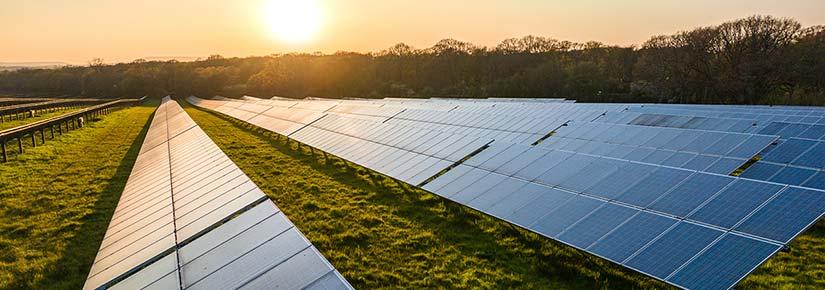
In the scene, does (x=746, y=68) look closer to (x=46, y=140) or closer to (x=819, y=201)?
(x=819, y=201)

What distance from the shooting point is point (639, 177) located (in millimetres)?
9914

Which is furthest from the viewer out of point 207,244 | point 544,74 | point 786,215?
point 544,74

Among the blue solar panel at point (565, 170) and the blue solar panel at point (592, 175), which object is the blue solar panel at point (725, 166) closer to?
the blue solar panel at point (592, 175)

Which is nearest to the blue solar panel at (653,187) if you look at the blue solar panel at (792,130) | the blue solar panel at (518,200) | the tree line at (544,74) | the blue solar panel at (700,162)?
the blue solar panel at (518,200)

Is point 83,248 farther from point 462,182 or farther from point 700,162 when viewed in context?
point 700,162

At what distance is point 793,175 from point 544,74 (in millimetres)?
55235

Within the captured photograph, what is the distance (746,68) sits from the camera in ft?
132

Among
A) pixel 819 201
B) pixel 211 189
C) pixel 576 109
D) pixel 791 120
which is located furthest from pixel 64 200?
pixel 791 120

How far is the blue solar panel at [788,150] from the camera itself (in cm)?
1385

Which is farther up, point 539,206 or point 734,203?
point 734,203

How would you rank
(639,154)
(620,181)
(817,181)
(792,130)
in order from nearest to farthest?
(620,181)
(817,181)
(639,154)
(792,130)

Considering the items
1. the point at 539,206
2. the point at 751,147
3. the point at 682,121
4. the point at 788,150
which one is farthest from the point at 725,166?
the point at 682,121

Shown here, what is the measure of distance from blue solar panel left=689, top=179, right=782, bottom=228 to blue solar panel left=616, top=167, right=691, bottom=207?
920 mm

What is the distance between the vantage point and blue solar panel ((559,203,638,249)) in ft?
27.5
